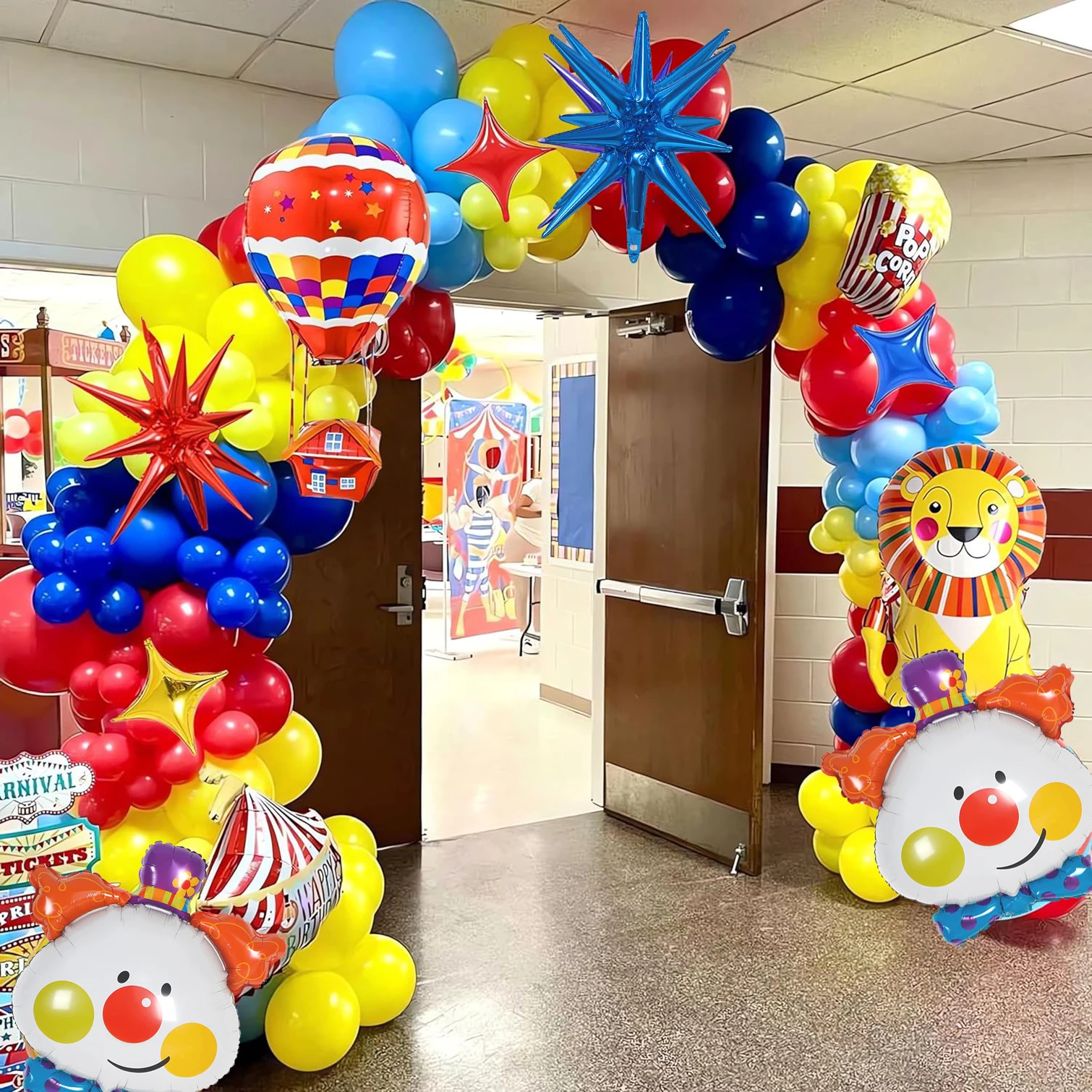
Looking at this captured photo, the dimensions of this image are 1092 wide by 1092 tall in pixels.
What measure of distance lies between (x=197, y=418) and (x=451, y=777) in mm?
2846

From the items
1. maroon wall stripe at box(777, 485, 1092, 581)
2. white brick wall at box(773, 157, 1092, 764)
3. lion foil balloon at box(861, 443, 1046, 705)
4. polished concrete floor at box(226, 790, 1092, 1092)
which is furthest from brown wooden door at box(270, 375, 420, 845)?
maroon wall stripe at box(777, 485, 1092, 581)

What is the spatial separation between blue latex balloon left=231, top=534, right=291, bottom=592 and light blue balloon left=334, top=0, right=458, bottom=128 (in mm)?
1027

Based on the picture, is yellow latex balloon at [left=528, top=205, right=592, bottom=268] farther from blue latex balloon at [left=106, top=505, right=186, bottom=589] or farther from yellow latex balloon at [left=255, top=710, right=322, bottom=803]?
yellow latex balloon at [left=255, top=710, right=322, bottom=803]

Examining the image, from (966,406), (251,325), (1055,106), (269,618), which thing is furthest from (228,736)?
(1055,106)

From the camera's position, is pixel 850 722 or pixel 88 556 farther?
pixel 850 722

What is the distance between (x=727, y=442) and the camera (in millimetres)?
3658

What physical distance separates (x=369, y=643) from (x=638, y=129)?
6.41 feet

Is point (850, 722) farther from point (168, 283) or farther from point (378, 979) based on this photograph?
point (168, 283)

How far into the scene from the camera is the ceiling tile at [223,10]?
2.69m

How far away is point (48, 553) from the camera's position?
2.25 metres

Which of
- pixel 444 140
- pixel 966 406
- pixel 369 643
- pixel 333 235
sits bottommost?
pixel 369 643

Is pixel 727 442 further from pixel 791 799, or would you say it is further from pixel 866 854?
pixel 791 799

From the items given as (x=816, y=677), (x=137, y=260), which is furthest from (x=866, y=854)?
(x=137, y=260)

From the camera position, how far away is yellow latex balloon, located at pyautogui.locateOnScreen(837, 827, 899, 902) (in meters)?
3.38
